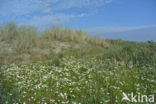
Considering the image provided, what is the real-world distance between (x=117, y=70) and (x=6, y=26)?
10460mm

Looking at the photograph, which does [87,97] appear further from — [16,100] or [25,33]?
[25,33]

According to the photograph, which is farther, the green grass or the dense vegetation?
the dense vegetation

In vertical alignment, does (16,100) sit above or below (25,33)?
below

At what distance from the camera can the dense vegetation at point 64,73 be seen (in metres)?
4.89

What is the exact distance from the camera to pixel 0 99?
4.27m

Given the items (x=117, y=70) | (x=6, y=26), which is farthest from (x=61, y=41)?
(x=117, y=70)

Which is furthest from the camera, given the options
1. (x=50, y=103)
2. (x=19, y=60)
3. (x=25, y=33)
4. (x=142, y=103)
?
(x=25, y=33)

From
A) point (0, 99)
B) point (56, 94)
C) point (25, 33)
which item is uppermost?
point (25, 33)

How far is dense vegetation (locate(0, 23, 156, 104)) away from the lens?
16.0ft

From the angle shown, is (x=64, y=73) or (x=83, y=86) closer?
(x=83, y=86)

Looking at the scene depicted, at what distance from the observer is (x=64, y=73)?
7172 millimetres

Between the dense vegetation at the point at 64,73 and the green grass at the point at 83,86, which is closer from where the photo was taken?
the green grass at the point at 83,86

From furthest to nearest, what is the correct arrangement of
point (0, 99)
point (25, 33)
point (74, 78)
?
point (25, 33) < point (74, 78) < point (0, 99)

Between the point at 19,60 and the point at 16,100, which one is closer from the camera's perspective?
the point at 16,100
